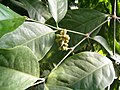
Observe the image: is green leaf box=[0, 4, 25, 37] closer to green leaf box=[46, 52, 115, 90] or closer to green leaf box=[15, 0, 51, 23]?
green leaf box=[46, 52, 115, 90]

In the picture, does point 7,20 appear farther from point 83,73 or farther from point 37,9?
point 37,9

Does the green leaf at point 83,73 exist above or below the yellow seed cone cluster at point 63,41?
below

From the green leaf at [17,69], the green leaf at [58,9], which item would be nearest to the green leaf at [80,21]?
the green leaf at [58,9]

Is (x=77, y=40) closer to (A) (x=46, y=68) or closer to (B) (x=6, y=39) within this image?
(A) (x=46, y=68)

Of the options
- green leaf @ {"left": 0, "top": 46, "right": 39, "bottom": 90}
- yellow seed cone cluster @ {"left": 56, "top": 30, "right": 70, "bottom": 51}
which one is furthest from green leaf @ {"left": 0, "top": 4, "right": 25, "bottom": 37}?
yellow seed cone cluster @ {"left": 56, "top": 30, "right": 70, "bottom": 51}

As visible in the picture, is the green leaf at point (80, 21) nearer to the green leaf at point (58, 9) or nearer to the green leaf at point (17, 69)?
the green leaf at point (58, 9)

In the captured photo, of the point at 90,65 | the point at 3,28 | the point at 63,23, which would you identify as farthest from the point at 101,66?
the point at 3,28
